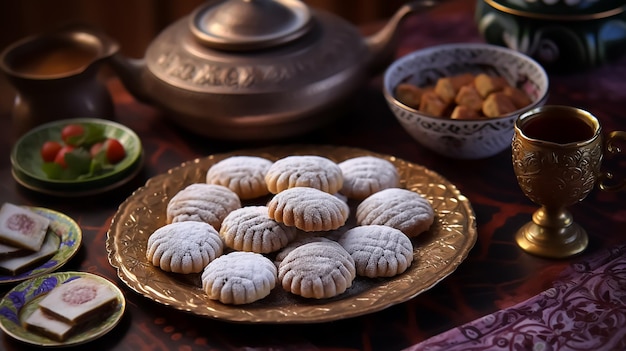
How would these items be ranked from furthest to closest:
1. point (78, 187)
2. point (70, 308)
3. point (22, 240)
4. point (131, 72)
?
point (131, 72) → point (78, 187) → point (22, 240) → point (70, 308)

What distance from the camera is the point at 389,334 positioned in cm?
83

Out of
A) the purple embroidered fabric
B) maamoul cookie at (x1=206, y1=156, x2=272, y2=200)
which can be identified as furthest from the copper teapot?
the purple embroidered fabric

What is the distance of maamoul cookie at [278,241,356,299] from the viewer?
33.0 inches

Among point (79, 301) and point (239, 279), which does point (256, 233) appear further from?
point (79, 301)

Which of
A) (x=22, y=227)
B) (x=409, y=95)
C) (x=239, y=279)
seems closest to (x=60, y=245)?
(x=22, y=227)

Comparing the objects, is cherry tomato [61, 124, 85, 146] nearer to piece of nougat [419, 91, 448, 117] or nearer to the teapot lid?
the teapot lid

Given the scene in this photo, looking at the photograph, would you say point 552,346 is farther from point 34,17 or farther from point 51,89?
point 34,17

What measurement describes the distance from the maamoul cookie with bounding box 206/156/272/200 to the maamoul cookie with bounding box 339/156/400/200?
10cm

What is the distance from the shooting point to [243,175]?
1.02 m

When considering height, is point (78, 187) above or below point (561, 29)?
below

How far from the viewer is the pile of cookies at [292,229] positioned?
0.84 m

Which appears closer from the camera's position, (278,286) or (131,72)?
(278,286)

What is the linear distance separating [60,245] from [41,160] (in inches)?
8.9

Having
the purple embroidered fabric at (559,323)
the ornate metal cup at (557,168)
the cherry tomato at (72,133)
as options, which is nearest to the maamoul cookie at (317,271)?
the purple embroidered fabric at (559,323)
